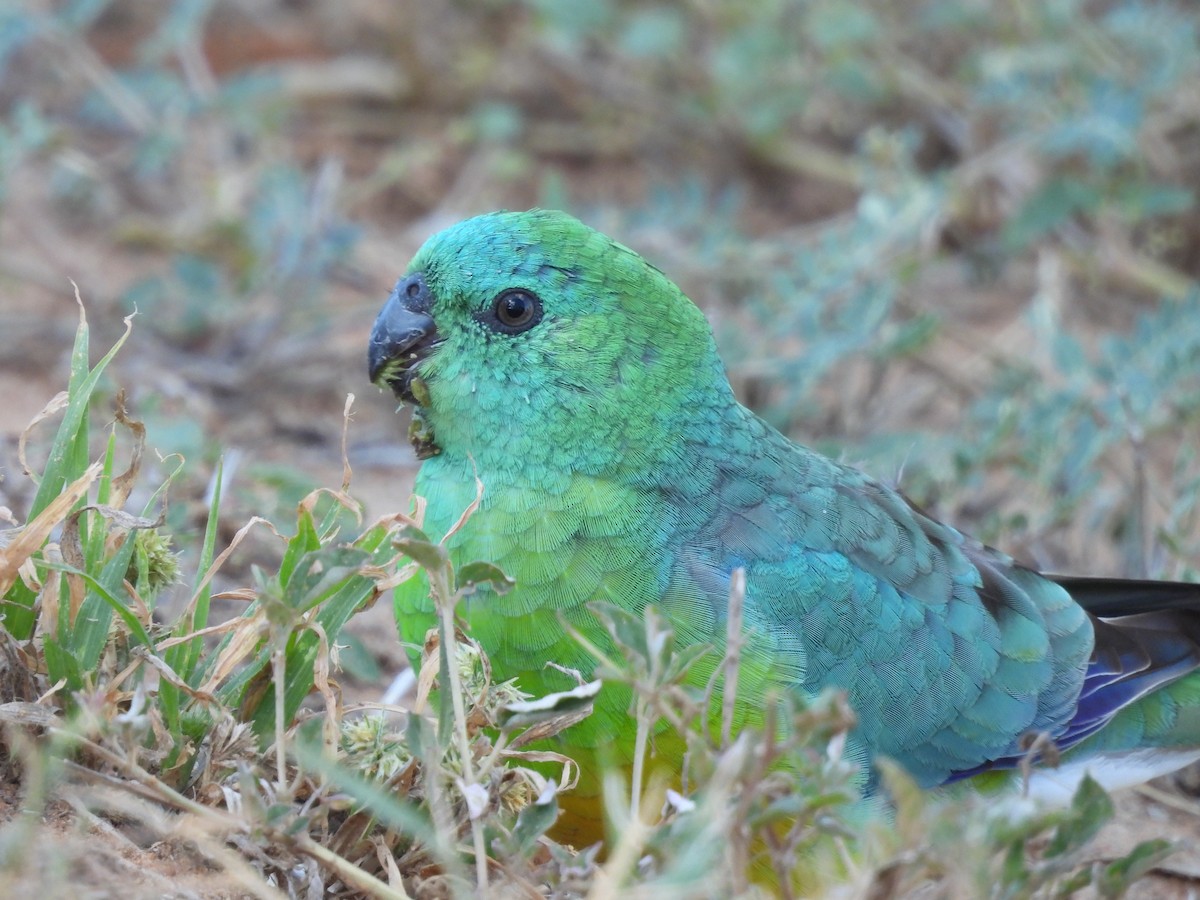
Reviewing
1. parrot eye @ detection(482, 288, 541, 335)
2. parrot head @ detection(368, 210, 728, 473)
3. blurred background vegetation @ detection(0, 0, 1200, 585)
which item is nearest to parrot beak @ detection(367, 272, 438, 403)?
parrot head @ detection(368, 210, 728, 473)

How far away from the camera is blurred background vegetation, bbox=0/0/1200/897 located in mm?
3625

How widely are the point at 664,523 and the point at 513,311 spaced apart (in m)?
0.46

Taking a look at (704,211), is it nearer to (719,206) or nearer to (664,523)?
(719,206)

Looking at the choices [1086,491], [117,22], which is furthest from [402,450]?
[117,22]

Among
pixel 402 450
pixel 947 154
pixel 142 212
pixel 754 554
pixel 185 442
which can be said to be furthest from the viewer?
pixel 947 154

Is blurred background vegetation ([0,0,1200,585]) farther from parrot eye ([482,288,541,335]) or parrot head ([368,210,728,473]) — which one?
parrot eye ([482,288,541,335])

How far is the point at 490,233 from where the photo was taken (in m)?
2.43

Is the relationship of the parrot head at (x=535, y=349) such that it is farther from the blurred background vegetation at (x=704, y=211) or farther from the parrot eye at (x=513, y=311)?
the blurred background vegetation at (x=704, y=211)

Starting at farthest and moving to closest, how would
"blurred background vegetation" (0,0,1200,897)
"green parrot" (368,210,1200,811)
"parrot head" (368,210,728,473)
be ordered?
"blurred background vegetation" (0,0,1200,897) < "parrot head" (368,210,728,473) < "green parrot" (368,210,1200,811)

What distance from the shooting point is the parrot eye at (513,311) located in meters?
2.39

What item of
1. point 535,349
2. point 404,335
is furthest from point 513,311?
point 404,335

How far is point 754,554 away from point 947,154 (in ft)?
11.1

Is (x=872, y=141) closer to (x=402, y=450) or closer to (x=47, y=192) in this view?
(x=402, y=450)

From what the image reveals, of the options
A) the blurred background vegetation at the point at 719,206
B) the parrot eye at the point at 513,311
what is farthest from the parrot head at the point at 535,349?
the blurred background vegetation at the point at 719,206
